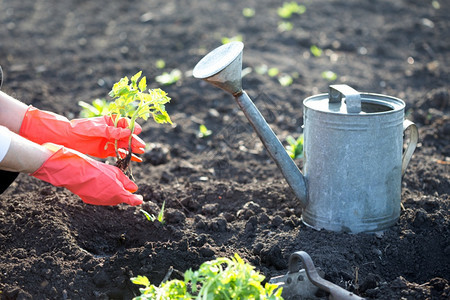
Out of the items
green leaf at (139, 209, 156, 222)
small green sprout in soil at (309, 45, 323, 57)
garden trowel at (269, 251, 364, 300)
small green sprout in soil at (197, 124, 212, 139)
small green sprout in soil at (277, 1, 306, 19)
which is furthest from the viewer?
small green sprout in soil at (277, 1, 306, 19)

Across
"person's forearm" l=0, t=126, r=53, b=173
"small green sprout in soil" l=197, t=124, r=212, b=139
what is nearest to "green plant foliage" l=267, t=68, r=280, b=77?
"small green sprout in soil" l=197, t=124, r=212, b=139

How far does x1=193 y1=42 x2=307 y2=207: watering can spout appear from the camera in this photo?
7.79 feet

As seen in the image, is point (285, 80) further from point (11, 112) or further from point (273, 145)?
point (11, 112)

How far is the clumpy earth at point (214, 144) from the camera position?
244cm

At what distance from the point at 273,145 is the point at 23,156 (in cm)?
112

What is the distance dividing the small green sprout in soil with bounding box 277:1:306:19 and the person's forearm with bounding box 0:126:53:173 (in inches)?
206

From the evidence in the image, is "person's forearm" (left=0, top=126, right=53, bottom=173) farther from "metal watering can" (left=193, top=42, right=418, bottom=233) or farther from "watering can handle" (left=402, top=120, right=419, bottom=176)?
"watering can handle" (left=402, top=120, right=419, bottom=176)

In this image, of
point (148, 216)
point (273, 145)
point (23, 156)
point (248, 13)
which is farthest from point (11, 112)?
point (248, 13)

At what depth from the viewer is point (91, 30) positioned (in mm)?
7168

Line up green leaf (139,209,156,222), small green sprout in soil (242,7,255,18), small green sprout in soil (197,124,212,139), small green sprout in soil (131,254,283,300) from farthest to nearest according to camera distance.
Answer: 1. small green sprout in soil (242,7,255,18)
2. small green sprout in soil (197,124,212,139)
3. green leaf (139,209,156,222)
4. small green sprout in soil (131,254,283,300)

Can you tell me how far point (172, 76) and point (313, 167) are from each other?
8.78 feet

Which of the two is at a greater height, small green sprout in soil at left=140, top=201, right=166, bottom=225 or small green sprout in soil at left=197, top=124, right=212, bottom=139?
small green sprout in soil at left=140, top=201, right=166, bottom=225

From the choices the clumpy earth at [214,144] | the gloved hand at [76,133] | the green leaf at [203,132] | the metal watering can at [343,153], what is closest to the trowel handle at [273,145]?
the metal watering can at [343,153]

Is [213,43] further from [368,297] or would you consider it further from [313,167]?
[368,297]
